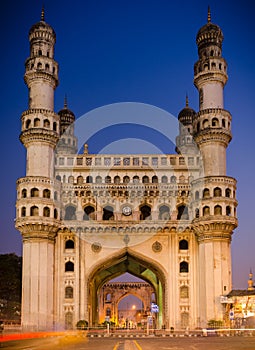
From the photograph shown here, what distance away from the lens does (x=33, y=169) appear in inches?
2219

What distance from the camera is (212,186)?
5531 centimetres

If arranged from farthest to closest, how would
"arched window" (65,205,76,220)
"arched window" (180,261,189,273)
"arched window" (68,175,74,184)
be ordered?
"arched window" (65,205,76,220) → "arched window" (68,175,74,184) → "arched window" (180,261,189,273)

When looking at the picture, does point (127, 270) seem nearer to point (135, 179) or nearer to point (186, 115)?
point (135, 179)

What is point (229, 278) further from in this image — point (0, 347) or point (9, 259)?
point (0, 347)

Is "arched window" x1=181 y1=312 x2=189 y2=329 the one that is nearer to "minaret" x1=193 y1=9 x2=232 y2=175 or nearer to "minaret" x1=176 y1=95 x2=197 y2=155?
"minaret" x1=193 y1=9 x2=232 y2=175

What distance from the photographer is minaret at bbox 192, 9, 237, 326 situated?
176ft

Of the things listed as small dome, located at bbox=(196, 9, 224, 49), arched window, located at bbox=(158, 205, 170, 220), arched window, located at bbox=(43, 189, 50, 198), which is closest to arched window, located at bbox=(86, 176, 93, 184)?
arched window, located at bbox=(43, 189, 50, 198)

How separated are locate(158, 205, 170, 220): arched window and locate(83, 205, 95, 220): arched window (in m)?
5.79

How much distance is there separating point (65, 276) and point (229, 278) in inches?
533

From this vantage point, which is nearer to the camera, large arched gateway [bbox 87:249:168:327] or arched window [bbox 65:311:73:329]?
arched window [bbox 65:311:73:329]

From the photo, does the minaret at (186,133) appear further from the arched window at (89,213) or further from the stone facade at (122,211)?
the arched window at (89,213)

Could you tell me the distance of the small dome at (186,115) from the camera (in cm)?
6941

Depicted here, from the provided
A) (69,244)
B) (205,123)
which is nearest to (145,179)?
(205,123)

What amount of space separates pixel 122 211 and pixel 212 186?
27.3 ft
